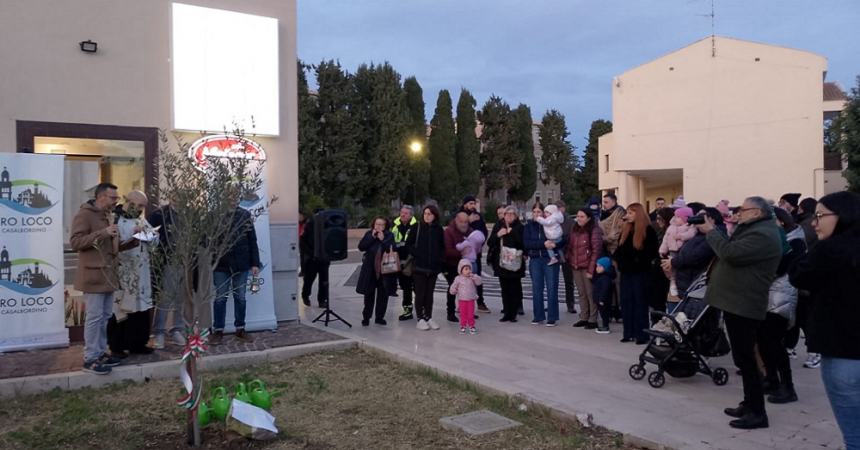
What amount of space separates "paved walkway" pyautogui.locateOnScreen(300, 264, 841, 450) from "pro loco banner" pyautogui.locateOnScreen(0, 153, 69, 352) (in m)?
3.65

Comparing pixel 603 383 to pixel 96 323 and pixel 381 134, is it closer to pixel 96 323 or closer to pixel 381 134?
pixel 96 323

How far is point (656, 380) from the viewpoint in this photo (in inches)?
250

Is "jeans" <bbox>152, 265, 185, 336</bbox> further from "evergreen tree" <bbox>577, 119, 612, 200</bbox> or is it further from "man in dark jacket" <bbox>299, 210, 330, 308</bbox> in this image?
"evergreen tree" <bbox>577, 119, 612, 200</bbox>

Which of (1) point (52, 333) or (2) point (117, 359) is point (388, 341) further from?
(1) point (52, 333)

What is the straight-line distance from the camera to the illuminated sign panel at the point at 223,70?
8.89 metres

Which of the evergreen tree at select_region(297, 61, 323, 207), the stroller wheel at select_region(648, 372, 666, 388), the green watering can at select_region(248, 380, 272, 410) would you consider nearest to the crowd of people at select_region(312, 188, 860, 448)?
the stroller wheel at select_region(648, 372, 666, 388)

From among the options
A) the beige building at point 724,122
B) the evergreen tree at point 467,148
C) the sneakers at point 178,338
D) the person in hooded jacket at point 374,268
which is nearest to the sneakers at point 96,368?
the sneakers at point 178,338

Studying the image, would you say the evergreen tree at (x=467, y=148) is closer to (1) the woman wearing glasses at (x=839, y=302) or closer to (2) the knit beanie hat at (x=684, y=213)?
(2) the knit beanie hat at (x=684, y=213)

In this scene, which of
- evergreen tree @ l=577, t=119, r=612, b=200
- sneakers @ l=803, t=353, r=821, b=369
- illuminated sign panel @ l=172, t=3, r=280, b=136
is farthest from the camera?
evergreen tree @ l=577, t=119, r=612, b=200

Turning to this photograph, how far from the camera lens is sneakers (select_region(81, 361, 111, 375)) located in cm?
668

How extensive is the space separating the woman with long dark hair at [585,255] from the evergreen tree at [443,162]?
33.9m

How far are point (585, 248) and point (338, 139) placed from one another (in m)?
29.2

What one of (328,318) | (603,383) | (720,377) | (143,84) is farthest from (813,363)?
(143,84)

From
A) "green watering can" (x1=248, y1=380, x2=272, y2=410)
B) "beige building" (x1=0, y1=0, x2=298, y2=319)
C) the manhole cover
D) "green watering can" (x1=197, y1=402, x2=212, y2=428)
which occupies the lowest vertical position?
the manhole cover
